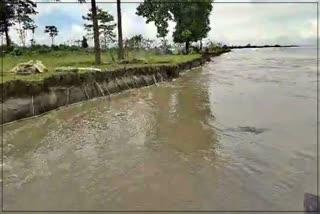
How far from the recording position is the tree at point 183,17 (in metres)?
35.0

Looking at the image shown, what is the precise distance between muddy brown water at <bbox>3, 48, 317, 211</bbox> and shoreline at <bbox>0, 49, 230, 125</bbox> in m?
0.39

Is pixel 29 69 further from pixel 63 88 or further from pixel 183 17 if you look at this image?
pixel 183 17

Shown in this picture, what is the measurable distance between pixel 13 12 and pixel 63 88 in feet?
59.1

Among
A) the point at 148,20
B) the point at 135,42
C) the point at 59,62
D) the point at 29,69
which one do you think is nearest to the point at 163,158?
the point at 29,69

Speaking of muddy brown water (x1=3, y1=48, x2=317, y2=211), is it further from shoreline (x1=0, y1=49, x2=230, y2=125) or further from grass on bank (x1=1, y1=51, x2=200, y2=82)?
grass on bank (x1=1, y1=51, x2=200, y2=82)

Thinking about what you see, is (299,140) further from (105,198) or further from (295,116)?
(105,198)

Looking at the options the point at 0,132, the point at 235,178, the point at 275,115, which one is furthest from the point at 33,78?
the point at 235,178

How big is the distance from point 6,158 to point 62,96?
4811 mm

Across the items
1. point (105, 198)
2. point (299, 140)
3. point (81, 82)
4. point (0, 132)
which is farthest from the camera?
point (81, 82)

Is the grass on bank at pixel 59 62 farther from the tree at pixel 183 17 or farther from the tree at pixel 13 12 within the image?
the tree at pixel 183 17

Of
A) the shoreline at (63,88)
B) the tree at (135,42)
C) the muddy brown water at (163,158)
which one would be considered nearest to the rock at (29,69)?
the shoreline at (63,88)

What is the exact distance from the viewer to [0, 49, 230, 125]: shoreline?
8.74 meters

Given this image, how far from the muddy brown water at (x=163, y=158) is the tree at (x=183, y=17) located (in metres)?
25.4

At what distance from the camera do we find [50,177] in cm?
508
